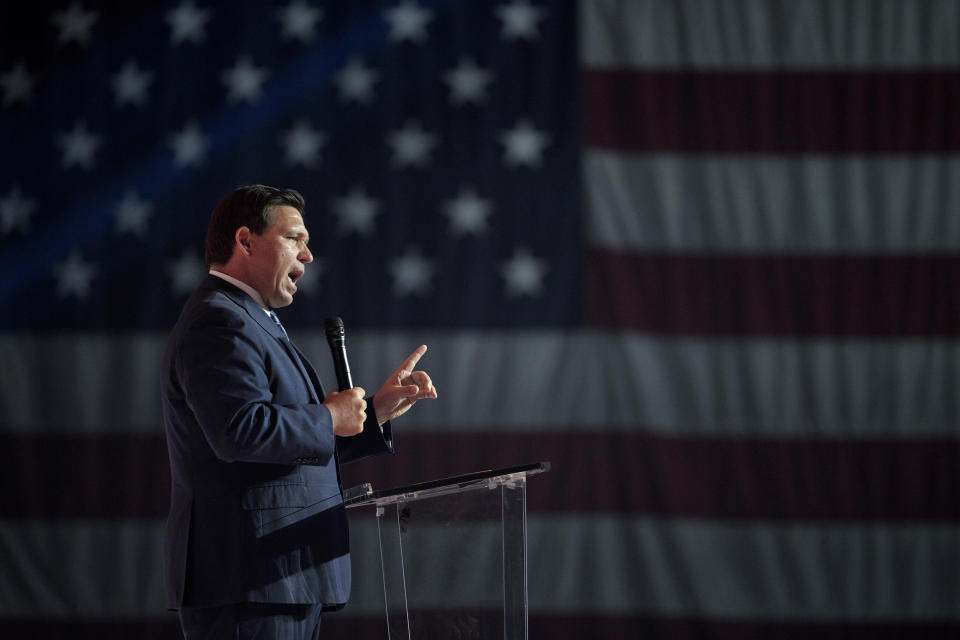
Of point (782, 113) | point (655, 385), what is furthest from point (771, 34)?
point (655, 385)

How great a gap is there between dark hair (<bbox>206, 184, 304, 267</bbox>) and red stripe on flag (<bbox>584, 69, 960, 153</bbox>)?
1878 millimetres

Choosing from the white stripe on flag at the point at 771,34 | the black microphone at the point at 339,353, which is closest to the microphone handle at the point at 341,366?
the black microphone at the point at 339,353

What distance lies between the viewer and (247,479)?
1.50m

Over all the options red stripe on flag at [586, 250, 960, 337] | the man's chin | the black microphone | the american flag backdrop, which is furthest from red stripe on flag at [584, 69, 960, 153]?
the man's chin

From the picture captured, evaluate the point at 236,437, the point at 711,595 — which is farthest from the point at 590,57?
the point at 236,437

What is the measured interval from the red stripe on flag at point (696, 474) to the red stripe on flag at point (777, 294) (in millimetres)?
412

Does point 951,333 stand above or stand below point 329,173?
below

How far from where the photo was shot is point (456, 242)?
330 centimetres

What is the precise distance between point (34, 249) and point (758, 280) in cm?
264

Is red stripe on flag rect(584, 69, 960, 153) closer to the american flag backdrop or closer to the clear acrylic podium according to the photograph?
the american flag backdrop

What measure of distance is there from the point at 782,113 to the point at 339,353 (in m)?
2.23

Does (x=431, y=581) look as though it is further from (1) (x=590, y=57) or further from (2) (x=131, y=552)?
(1) (x=590, y=57)

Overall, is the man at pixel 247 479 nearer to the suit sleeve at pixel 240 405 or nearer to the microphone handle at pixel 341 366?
the suit sleeve at pixel 240 405

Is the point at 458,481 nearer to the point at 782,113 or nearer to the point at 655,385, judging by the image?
the point at 655,385
